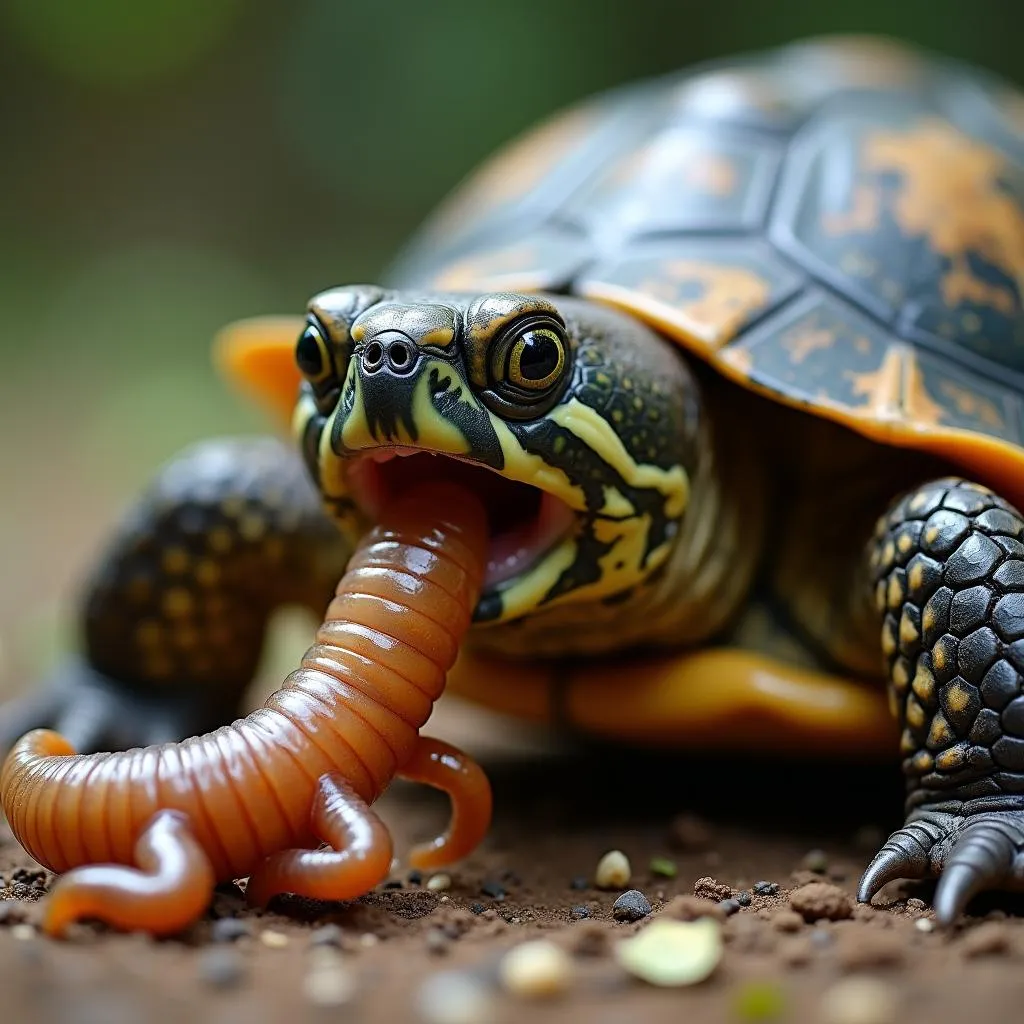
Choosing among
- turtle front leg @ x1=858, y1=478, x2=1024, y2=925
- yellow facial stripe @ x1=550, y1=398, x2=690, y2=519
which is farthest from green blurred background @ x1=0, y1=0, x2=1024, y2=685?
turtle front leg @ x1=858, y1=478, x2=1024, y2=925

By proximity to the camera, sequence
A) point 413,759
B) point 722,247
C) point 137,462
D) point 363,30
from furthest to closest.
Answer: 1. point 363,30
2. point 137,462
3. point 722,247
4. point 413,759

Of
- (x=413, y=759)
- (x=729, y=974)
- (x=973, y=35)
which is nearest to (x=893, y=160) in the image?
Result: (x=413, y=759)

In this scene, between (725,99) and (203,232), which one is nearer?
(725,99)

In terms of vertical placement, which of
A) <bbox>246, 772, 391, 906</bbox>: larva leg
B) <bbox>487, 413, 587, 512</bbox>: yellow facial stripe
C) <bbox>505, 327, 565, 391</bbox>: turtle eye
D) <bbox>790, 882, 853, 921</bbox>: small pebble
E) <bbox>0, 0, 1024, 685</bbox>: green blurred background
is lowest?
<bbox>790, 882, 853, 921</bbox>: small pebble

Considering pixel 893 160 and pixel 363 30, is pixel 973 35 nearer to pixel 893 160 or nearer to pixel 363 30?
pixel 363 30

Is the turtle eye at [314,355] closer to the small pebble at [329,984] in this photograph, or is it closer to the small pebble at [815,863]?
the small pebble at [329,984]

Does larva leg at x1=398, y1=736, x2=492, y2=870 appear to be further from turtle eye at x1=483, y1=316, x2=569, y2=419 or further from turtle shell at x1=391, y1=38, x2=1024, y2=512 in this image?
turtle shell at x1=391, y1=38, x2=1024, y2=512

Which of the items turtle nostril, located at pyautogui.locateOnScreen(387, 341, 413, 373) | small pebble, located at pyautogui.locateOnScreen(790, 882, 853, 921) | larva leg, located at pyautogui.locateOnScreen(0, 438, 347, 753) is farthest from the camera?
larva leg, located at pyautogui.locateOnScreen(0, 438, 347, 753)
